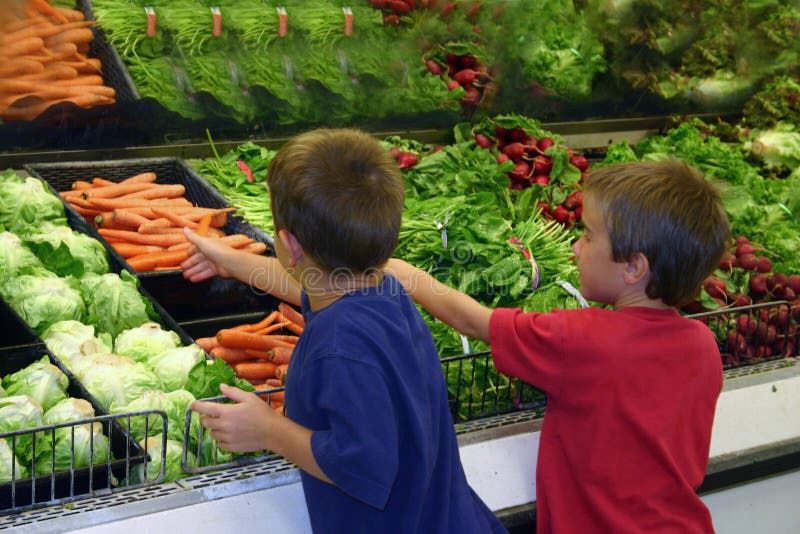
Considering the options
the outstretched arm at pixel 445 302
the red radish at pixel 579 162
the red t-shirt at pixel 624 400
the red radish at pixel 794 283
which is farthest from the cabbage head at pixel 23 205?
the red radish at pixel 794 283

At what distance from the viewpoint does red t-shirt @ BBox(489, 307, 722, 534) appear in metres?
2.29

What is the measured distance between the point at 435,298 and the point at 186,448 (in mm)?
780

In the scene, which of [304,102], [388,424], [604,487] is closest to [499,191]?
[304,102]

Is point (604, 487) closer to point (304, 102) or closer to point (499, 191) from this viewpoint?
point (499, 191)

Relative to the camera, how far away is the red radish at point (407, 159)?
4.41 meters

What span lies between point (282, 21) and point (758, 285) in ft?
7.85

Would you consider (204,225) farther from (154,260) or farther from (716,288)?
(716,288)

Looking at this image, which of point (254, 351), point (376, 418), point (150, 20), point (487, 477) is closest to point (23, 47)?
point (150, 20)

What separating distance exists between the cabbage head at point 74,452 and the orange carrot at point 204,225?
5.22 feet

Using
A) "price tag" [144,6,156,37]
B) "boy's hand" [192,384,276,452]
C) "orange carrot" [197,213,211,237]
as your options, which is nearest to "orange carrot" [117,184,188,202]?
"orange carrot" [197,213,211,237]

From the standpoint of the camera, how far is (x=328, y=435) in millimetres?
1878

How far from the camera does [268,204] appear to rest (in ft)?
13.6

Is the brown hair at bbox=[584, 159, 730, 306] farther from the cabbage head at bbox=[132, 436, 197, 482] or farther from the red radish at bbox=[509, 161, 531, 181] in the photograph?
the red radish at bbox=[509, 161, 531, 181]

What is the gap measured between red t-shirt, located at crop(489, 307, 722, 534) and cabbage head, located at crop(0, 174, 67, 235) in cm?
207
